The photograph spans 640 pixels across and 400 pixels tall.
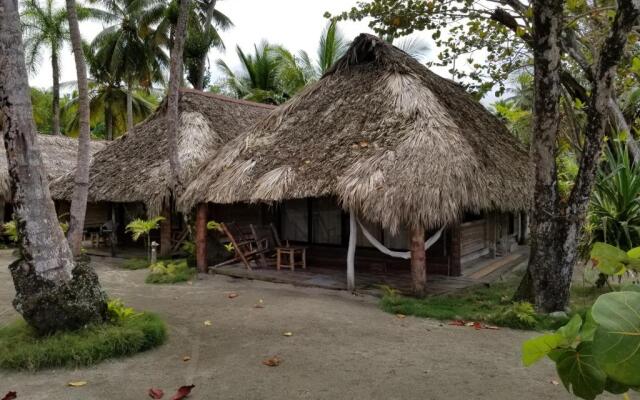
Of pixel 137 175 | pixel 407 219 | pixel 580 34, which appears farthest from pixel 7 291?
pixel 580 34

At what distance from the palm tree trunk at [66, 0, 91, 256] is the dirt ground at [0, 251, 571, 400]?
1.33 metres

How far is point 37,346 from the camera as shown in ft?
15.3

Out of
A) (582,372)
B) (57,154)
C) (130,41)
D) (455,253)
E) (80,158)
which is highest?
(130,41)

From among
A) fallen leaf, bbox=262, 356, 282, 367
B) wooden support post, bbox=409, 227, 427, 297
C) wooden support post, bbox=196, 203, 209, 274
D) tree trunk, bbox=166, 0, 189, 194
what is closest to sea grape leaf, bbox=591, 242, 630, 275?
fallen leaf, bbox=262, 356, 282, 367

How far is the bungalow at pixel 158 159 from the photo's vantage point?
1124 cm

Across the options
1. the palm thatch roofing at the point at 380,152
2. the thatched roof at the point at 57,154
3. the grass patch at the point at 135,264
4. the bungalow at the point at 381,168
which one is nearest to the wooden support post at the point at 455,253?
the bungalow at the point at 381,168

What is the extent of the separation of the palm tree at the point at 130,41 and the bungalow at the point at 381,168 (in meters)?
A: 14.6

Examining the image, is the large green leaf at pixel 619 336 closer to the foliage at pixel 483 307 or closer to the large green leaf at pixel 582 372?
the large green leaf at pixel 582 372

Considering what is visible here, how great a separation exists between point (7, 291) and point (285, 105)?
592 cm

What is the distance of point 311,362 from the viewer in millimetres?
4742

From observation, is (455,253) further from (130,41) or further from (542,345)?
(130,41)

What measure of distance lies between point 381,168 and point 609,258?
6466mm

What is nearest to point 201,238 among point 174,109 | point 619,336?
point 174,109

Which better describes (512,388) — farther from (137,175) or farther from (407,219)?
(137,175)
